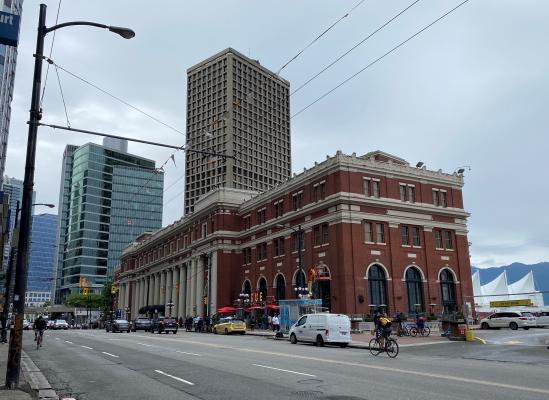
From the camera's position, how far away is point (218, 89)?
47.4 meters

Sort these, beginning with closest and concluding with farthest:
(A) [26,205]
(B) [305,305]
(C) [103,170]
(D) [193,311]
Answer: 1. (A) [26,205]
2. (B) [305,305]
3. (D) [193,311]
4. (C) [103,170]

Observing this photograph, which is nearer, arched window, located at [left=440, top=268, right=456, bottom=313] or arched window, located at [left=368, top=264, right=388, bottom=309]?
arched window, located at [left=368, top=264, right=388, bottom=309]

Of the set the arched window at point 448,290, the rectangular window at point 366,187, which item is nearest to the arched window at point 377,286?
the rectangular window at point 366,187

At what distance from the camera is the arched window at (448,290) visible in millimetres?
52781

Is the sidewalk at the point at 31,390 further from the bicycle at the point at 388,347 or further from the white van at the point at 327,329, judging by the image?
the white van at the point at 327,329

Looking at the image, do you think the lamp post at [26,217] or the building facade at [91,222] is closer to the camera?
the lamp post at [26,217]

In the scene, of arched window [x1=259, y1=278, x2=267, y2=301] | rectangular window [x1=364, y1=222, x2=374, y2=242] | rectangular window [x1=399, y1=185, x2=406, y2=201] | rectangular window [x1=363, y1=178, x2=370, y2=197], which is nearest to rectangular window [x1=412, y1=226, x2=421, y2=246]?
rectangular window [x1=399, y1=185, x2=406, y2=201]

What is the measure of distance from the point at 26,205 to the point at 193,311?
210ft

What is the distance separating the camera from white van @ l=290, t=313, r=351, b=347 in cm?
2825

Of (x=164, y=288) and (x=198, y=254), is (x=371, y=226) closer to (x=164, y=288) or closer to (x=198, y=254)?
(x=198, y=254)

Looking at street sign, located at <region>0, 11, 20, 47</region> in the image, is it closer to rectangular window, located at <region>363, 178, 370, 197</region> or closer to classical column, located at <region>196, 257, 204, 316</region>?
rectangular window, located at <region>363, 178, 370, 197</region>

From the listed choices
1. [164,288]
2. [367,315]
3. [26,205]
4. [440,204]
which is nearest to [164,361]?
[26,205]

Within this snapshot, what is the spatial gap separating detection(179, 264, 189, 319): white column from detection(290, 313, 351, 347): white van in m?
50.3

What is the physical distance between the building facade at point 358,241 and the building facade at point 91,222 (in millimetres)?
24025
